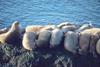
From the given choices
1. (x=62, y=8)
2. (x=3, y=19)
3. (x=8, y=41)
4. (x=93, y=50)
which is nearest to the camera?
(x=93, y=50)

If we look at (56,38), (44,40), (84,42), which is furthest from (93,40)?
(44,40)

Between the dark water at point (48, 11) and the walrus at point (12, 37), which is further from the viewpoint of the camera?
the dark water at point (48, 11)

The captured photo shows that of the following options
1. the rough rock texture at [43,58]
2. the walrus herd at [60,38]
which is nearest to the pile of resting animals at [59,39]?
the walrus herd at [60,38]

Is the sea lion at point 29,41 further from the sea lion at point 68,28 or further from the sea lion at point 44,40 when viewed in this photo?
the sea lion at point 68,28

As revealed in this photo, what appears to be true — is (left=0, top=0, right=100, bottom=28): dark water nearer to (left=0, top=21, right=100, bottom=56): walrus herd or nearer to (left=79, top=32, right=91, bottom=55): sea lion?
(left=0, top=21, right=100, bottom=56): walrus herd

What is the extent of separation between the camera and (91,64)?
9891 mm

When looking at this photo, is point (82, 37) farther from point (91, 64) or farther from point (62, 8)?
point (62, 8)

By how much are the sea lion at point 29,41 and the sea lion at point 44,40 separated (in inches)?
5.9

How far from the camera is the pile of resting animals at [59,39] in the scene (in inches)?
390

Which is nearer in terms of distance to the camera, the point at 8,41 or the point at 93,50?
the point at 93,50

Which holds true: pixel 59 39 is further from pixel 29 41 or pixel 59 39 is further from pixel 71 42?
pixel 29 41

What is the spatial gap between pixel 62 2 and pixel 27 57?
8.12 m

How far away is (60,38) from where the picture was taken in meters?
10.1

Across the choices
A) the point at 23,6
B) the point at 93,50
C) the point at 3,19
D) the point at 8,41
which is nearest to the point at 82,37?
the point at 93,50
